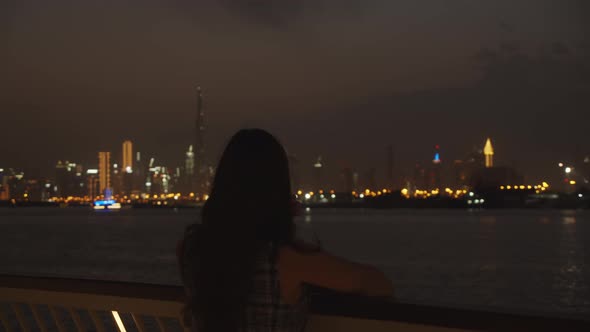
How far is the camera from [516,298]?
2706 centimetres

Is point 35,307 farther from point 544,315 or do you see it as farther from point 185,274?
point 544,315

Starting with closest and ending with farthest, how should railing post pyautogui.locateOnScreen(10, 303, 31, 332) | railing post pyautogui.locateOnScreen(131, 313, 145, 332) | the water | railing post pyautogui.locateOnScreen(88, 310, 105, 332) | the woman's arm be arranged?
the woman's arm → railing post pyautogui.locateOnScreen(131, 313, 145, 332) → railing post pyautogui.locateOnScreen(88, 310, 105, 332) → railing post pyautogui.locateOnScreen(10, 303, 31, 332) → the water

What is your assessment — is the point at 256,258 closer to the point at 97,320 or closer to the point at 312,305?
the point at 312,305

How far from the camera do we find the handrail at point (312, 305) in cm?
160

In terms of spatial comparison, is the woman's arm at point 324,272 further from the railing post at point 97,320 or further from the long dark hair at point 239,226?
the railing post at point 97,320

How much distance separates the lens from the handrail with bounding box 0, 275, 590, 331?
1.60 m

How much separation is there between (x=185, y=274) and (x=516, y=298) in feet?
88.5

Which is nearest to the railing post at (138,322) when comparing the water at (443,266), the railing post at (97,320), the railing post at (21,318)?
the railing post at (97,320)

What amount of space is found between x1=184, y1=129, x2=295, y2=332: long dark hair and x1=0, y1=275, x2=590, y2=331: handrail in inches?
8.3

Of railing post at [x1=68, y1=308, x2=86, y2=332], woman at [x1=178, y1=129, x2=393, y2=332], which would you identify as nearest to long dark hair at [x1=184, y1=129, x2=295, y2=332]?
woman at [x1=178, y1=129, x2=393, y2=332]

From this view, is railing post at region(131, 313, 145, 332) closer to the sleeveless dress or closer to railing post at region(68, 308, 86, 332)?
railing post at region(68, 308, 86, 332)

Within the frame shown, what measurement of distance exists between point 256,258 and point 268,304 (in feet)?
0.34

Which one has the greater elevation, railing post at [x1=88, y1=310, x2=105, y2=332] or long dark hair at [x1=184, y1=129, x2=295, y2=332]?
long dark hair at [x1=184, y1=129, x2=295, y2=332]

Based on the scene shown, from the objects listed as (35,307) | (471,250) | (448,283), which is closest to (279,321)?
(35,307)
